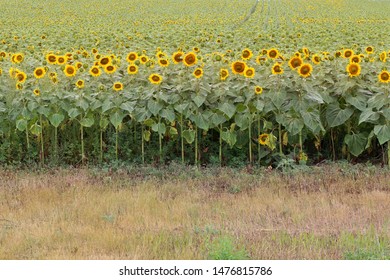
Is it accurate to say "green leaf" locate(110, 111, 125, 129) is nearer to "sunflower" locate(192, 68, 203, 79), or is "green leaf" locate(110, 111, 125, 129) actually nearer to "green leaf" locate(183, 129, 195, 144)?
"green leaf" locate(183, 129, 195, 144)

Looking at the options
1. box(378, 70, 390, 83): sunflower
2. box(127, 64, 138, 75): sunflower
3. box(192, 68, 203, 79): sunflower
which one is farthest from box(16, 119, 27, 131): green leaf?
box(378, 70, 390, 83): sunflower

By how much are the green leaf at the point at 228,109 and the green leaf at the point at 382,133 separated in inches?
51.7

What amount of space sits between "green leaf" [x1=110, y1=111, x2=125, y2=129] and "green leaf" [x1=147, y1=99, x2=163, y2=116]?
27cm

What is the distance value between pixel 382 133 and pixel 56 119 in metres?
3.03

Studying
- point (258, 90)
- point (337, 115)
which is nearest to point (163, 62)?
point (258, 90)

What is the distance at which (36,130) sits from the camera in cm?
629

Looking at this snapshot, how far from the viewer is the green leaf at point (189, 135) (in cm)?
620

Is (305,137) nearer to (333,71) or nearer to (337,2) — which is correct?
(333,71)

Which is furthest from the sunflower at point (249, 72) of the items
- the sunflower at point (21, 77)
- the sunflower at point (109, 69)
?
the sunflower at point (21, 77)

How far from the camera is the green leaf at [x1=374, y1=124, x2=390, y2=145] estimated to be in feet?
19.7

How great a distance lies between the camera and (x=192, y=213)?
489 centimetres

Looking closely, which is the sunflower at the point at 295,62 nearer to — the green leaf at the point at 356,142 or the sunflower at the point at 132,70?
the green leaf at the point at 356,142

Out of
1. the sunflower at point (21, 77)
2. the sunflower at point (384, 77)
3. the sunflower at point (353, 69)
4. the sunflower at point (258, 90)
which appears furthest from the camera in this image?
the sunflower at point (21, 77)

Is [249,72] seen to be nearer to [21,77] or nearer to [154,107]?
[154,107]
